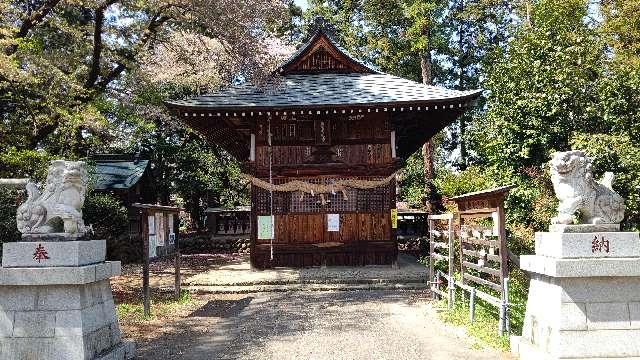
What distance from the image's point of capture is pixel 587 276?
5422 millimetres

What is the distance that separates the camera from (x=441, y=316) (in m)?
9.70

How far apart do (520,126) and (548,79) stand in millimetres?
1805

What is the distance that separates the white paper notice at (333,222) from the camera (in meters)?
15.6

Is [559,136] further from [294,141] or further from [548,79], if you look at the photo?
[294,141]

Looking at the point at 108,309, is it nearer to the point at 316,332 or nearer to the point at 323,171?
the point at 316,332

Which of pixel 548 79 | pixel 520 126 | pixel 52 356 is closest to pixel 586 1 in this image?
pixel 548 79

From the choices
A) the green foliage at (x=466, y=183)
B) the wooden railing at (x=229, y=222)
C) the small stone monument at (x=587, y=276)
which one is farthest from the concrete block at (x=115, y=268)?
the wooden railing at (x=229, y=222)

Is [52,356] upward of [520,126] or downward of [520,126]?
downward

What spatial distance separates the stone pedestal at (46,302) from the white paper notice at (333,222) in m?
9.91

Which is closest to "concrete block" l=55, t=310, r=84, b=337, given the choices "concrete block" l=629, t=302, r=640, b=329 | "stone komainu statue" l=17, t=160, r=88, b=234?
"stone komainu statue" l=17, t=160, r=88, b=234

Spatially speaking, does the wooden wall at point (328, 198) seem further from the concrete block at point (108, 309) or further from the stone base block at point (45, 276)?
A: the stone base block at point (45, 276)

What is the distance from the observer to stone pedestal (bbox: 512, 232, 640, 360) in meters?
5.41

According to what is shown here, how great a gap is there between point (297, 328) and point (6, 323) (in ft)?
15.0

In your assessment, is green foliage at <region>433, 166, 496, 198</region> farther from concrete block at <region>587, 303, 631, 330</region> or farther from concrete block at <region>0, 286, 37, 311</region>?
concrete block at <region>0, 286, 37, 311</region>
